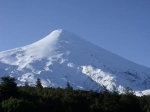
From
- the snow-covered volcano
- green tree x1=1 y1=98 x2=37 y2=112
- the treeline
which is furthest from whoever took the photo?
the snow-covered volcano

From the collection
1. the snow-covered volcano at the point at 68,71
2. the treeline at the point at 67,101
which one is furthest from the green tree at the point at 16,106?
the snow-covered volcano at the point at 68,71

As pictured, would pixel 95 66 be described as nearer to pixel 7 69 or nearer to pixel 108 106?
pixel 7 69

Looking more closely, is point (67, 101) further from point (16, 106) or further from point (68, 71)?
point (68, 71)

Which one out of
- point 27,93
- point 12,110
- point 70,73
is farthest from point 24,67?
point 12,110

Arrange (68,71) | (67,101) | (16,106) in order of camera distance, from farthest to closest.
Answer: (68,71), (67,101), (16,106)

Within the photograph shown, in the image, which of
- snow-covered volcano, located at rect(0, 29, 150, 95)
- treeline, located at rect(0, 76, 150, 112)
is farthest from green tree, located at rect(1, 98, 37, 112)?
snow-covered volcano, located at rect(0, 29, 150, 95)

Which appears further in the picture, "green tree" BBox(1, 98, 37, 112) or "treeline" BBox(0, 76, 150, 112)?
"treeline" BBox(0, 76, 150, 112)

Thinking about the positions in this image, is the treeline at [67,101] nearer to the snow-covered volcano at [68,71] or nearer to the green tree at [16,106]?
the green tree at [16,106]

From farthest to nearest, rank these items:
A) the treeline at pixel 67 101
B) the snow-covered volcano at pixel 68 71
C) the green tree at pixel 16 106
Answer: the snow-covered volcano at pixel 68 71 < the treeline at pixel 67 101 < the green tree at pixel 16 106

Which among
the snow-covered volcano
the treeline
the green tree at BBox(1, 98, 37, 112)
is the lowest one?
the green tree at BBox(1, 98, 37, 112)

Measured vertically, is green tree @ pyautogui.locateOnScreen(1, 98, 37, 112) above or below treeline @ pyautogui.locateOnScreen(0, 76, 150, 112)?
below

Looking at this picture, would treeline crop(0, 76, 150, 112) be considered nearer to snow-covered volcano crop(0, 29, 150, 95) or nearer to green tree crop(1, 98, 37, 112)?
green tree crop(1, 98, 37, 112)

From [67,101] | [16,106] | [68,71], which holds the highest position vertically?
[68,71]

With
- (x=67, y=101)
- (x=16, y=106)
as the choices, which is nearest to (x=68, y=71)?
(x=67, y=101)
